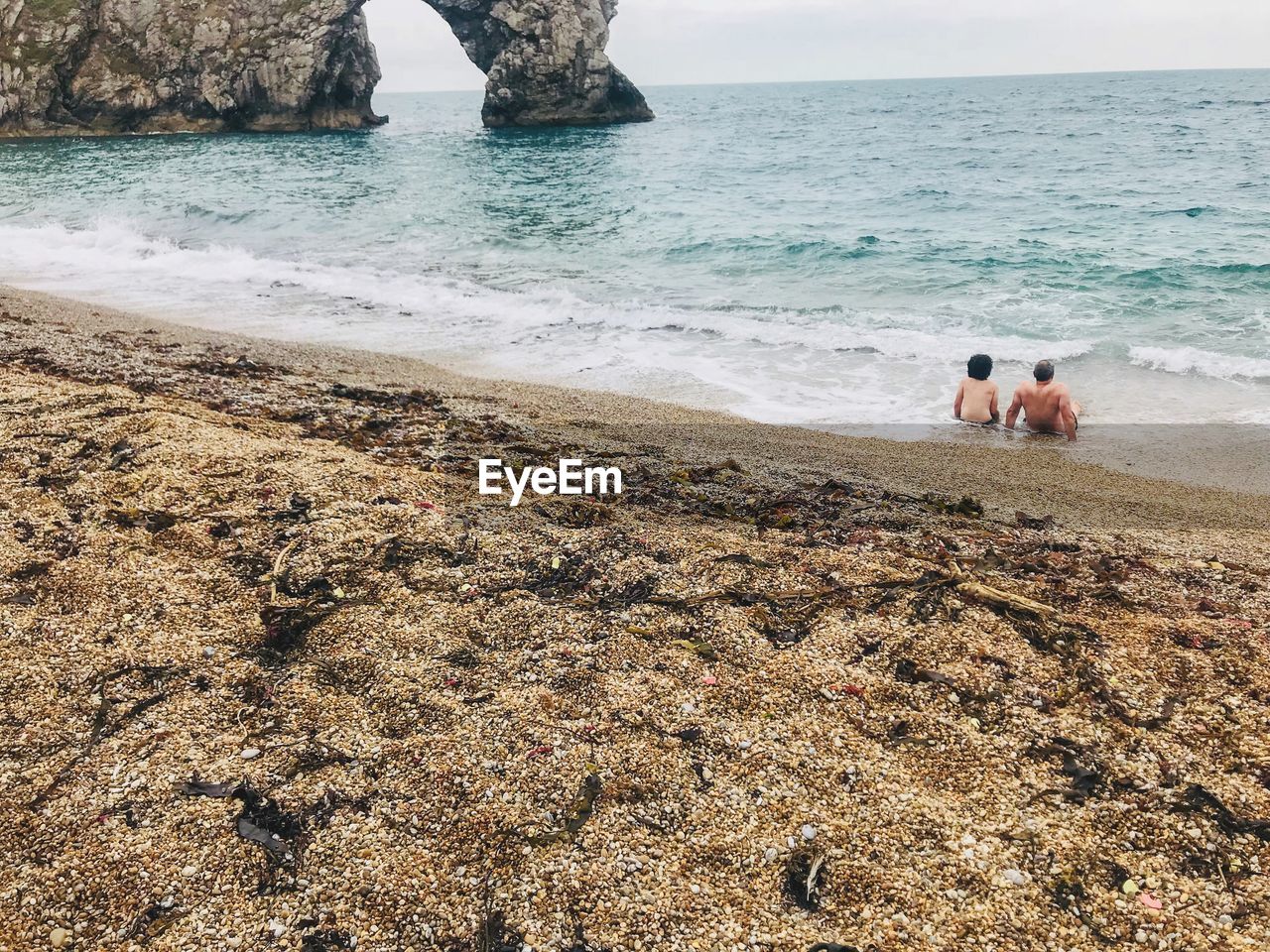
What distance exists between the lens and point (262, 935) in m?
2.63

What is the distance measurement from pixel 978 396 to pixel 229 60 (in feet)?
253

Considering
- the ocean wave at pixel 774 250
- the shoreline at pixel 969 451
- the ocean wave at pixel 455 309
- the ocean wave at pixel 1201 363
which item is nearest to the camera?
the shoreline at pixel 969 451

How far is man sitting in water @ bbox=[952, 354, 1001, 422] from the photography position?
31.1ft

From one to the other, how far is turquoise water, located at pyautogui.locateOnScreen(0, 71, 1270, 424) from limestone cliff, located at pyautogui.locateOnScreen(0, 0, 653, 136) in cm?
2953

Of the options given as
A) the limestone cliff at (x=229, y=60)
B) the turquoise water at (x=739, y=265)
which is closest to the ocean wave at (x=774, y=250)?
the turquoise water at (x=739, y=265)

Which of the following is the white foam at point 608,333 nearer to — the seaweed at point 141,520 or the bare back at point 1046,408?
the bare back at point 1046,408

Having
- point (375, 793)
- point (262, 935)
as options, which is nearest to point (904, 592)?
point (375, 793)

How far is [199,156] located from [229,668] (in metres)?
52.8

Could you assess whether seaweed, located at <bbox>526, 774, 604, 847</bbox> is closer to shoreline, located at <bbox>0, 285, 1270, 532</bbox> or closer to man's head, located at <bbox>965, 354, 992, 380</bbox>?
shoreline, located at <bbox>0, 285, 1270, 532</bbox>

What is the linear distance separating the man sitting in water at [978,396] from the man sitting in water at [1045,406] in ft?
0.74

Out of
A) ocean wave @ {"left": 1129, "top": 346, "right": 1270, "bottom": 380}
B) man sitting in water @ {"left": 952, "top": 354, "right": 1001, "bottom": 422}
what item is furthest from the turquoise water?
man sitting in water @ {"left": 952, "top": 354, "right": 1001, "bottom": 422}

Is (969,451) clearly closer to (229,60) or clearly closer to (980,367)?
(980,367)

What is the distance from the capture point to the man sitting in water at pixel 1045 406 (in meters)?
9.08

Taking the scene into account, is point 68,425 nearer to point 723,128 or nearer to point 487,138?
point 487,138
